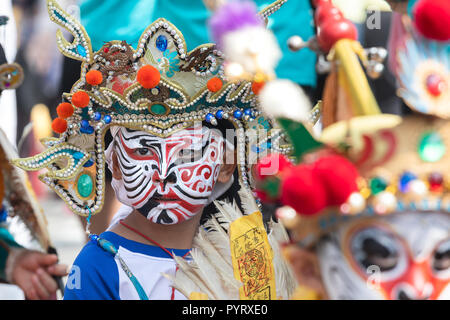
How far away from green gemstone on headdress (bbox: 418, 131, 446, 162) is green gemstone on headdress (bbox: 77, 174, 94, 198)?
140cm

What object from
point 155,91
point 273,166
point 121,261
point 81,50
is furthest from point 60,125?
point 273,166

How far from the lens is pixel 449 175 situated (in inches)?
56.7

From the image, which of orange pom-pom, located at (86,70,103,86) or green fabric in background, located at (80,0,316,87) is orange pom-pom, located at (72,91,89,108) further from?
green fabric in background, located at (80,0,316,87)

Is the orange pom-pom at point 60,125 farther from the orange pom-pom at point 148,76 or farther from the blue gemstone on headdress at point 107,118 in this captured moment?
the orange pom-pom at point 148,76

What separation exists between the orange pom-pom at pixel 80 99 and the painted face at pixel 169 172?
7.3 inches

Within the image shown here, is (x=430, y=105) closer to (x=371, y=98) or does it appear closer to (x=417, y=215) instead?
(x=371, y=98)

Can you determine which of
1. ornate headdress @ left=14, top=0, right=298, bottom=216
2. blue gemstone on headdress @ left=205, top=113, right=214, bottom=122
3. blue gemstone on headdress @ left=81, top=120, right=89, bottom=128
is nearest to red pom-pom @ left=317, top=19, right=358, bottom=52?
ornate headdress @ left=14, top=0, right=298, bottom=216

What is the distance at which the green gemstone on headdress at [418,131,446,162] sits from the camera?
144 centimetres

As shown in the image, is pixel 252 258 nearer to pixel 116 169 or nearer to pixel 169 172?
pixel 169 172

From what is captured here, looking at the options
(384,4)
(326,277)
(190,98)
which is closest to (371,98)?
(326,277)

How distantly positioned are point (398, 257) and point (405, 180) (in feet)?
0.61

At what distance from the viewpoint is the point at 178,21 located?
2.56 meters
